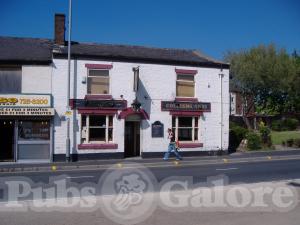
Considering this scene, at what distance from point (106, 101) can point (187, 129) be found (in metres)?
5.59

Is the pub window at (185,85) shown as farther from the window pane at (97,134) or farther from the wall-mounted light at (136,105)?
the window pane at (97,134)

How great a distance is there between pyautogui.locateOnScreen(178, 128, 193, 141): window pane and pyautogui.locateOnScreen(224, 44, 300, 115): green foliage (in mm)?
20339

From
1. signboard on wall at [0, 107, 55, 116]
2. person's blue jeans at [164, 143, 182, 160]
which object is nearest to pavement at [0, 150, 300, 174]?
→ person's blue jeans at [164, 143, 182, 160]

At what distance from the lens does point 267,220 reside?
26.7 feet

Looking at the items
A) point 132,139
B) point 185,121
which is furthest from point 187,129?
point 132,139

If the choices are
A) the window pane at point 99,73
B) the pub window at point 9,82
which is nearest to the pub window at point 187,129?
the window pane at point 99,73

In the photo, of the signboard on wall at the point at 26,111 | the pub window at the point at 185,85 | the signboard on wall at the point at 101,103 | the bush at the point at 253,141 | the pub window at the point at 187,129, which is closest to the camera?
the signboard on wall at the point at 26,111

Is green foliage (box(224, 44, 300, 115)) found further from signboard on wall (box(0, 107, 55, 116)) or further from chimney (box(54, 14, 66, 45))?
signboard on wall (box(0, 107, 55, 116))

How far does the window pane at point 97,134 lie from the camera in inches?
905

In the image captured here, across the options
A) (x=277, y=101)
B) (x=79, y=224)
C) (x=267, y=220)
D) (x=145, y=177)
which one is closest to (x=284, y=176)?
(x=145, y=177)

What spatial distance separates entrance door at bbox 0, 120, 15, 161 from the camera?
21.8 metres

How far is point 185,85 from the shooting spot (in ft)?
81.9

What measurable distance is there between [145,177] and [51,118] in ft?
28.7

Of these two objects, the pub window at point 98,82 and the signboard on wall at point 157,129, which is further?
the signboard on wall at point 157,129
